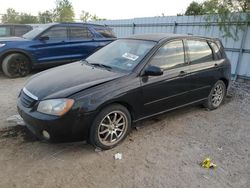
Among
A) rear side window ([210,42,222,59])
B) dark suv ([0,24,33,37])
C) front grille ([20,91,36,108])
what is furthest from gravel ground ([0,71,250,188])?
dark suv ([0,24,33,37])

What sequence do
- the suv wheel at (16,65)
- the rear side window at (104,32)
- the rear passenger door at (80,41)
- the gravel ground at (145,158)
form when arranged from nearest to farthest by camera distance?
the gravel ground at (145,158), the suv wheel at (16,65), the rear passenger door at (80,41), the rear side window at (104,32)

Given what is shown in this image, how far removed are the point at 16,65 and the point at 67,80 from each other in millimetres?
4665

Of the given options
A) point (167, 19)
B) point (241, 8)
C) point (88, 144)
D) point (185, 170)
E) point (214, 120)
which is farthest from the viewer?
point (167, 19)

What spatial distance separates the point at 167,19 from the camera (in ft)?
32.3

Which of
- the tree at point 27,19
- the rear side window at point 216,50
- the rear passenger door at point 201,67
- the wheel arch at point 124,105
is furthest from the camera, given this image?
the tree at point 27,19

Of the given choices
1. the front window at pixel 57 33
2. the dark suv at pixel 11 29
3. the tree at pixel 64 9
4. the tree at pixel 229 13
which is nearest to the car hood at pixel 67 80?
the front window at pixel 57 33

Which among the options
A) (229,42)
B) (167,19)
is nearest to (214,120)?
(229,42)

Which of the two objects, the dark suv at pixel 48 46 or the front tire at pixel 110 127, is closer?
Result: the front tire at pixel 110 127

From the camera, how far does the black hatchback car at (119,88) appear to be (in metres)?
3.10

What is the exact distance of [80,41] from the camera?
8.31 m

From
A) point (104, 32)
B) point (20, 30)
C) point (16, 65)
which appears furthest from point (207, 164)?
point (20, 30)

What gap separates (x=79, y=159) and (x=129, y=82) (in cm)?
129

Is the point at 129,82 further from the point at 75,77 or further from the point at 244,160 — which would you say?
the point at 244,160

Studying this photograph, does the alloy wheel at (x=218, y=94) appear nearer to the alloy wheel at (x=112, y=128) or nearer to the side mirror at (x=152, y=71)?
the side mirror at (x=152, y=71)
